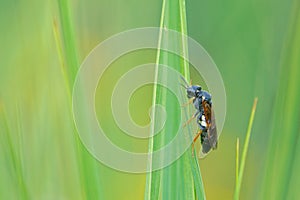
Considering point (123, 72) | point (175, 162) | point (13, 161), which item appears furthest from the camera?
point (123, 72)

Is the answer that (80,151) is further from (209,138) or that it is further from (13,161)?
(209,138)

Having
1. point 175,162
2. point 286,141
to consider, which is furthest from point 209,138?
point 175,162

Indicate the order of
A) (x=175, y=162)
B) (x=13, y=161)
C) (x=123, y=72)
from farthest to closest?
(x=123, y=72) < (x=13, y=161) < (x=175, y=162)

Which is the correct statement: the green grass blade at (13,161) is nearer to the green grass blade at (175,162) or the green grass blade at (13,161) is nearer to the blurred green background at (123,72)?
the blurred green background at (123,72)

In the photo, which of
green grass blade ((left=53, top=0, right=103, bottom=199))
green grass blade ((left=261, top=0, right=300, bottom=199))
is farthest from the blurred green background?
green grass blade ((left=53, top=0, right=103, bottom=199))

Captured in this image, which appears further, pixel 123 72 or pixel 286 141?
pixel 123 72

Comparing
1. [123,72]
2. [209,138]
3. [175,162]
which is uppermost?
[123,72]

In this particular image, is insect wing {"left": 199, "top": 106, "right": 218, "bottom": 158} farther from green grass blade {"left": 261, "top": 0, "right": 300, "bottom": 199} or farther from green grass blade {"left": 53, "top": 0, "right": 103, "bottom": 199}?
green grass blade {"left": 53, "top": 0, "right": 103, "bottom": 199}
